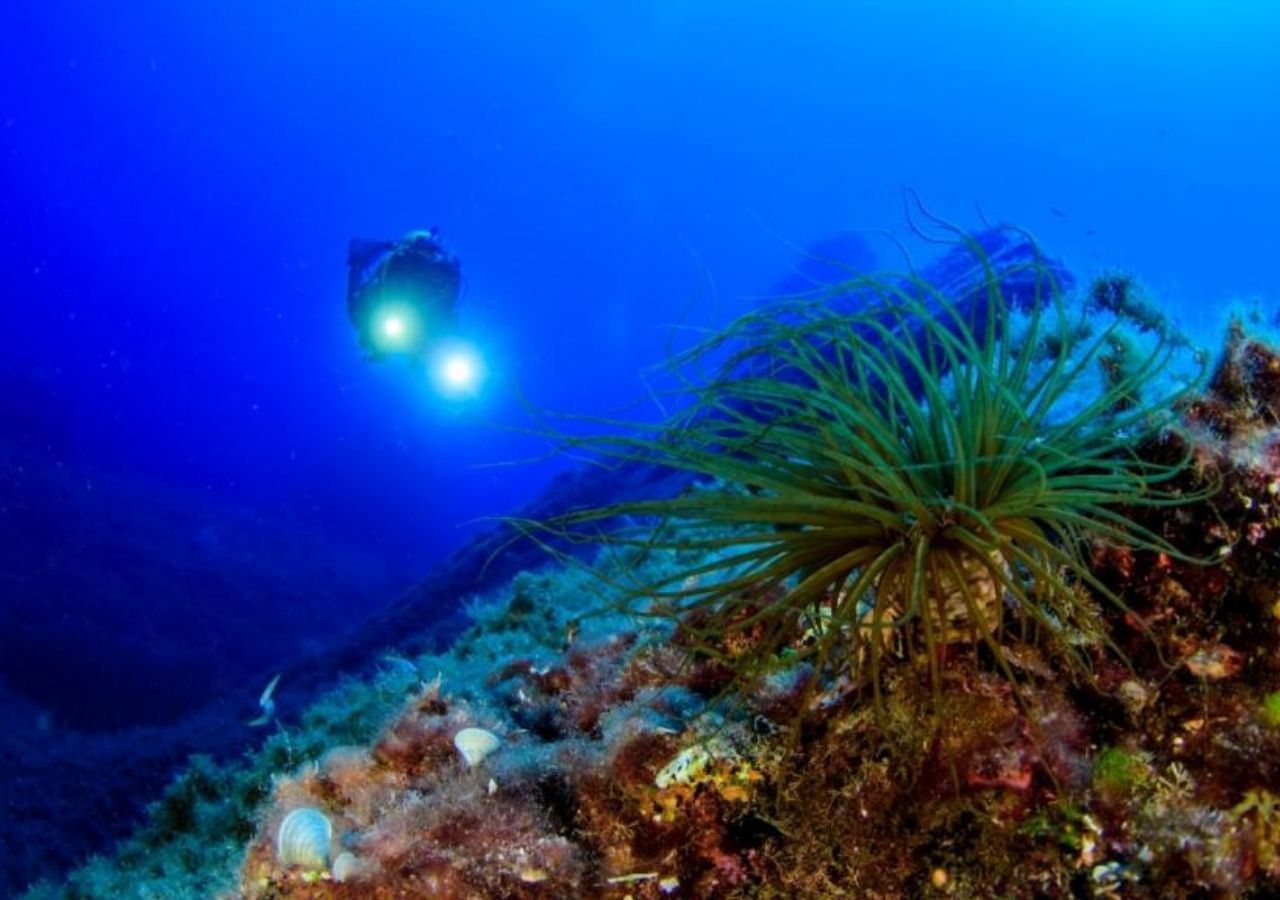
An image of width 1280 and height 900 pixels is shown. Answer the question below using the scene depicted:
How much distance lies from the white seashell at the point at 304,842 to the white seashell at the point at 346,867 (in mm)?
56

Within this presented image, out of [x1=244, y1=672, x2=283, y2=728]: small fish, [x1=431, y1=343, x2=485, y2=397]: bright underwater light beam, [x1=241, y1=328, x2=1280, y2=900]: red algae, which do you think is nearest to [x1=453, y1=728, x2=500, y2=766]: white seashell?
[x1=241, y1=328, x2=1280, y2=900]: red algae

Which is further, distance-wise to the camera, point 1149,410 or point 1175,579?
point 1175,579

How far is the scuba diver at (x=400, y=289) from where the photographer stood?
12.8 meters

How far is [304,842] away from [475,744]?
64 cm

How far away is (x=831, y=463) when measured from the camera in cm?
240

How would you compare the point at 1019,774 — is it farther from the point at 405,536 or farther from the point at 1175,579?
the point at 405,536

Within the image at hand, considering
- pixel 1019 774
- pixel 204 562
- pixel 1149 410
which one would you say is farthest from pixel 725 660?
pixel 204 562

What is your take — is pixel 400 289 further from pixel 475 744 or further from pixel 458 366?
pixel 475 744

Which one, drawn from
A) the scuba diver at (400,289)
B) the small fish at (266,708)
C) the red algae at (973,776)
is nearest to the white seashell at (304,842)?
the red algae at (973,776)

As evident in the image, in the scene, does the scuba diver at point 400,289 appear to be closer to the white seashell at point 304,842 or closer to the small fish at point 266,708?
the small fish at point 266,708

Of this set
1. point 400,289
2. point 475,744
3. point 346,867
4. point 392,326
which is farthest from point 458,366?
point 346,867

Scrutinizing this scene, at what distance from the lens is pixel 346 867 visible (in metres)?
2.54

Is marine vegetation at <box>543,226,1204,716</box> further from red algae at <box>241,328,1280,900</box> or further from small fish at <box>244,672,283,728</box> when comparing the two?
small fish at <box>244,672,283,728</box>

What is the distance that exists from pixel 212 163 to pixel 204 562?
14957 centimetres
